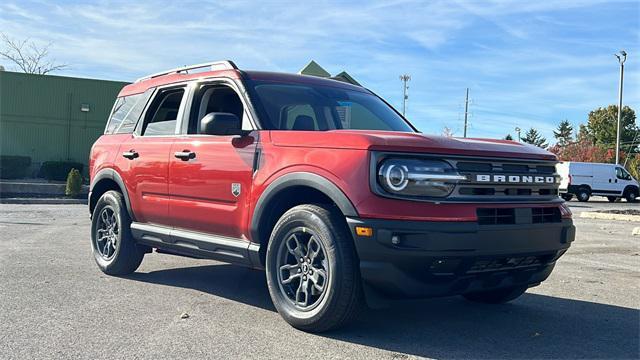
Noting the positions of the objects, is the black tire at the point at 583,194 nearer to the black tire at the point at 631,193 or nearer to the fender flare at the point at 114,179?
the black tire at the point at 631,193

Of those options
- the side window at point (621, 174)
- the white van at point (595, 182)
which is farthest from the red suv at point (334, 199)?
the side window at point (621, 174)

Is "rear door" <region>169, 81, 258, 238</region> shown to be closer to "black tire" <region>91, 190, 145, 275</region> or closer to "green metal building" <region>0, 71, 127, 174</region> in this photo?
"black tire" <region>91, 190, 145, 275</region>

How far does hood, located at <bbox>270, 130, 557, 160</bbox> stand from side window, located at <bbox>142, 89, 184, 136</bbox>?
1.71m

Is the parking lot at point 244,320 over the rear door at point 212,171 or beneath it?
beneath

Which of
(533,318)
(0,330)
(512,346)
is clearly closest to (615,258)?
(533,318)

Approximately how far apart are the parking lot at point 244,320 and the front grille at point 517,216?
0.83 m

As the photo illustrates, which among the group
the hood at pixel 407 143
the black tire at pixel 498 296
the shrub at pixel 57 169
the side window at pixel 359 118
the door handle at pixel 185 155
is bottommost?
the black tire at pixel 498 296

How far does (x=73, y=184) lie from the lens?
67.7 ft

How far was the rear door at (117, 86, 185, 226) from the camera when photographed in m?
5.73

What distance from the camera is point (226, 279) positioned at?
6391mm

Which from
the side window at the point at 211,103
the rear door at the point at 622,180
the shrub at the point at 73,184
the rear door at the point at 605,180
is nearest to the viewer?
the side window at the point at 211,103

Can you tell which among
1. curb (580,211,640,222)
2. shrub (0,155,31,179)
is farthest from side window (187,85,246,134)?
shrub (0,155,31,179)

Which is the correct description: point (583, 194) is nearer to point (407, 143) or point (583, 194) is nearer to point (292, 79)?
point (292, 79)

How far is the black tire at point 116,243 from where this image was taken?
6.30 meters
